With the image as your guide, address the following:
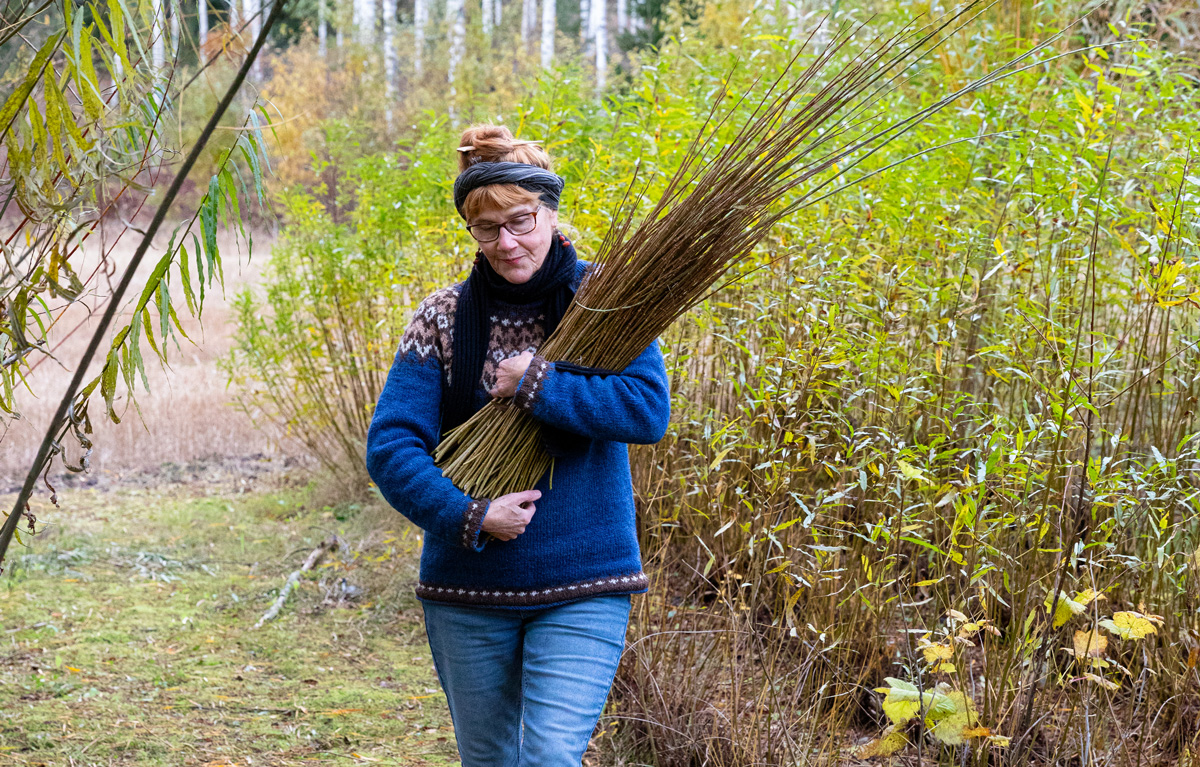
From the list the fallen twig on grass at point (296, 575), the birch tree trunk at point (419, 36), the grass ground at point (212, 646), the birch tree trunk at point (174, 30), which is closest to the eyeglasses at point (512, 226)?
the birch tree trunk at point (174, 30)

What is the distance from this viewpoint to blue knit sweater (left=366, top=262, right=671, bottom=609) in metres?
1.87

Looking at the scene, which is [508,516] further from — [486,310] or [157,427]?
[157,427]

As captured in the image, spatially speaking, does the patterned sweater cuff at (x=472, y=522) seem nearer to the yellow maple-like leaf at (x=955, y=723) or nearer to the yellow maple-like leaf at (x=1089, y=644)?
the yellow maple-like leaf at (x=955, y=723)

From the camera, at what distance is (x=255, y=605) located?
→ 4.71m

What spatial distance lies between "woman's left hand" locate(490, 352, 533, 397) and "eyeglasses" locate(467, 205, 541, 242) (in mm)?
236

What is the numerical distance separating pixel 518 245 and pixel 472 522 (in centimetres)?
53

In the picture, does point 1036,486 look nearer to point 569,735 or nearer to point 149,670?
point 569,735

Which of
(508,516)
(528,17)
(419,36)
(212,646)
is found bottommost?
(212,646)

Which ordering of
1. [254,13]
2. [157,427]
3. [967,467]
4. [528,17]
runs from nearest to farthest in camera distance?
[254,13] < [967,467] < [157,427] < [528,17]

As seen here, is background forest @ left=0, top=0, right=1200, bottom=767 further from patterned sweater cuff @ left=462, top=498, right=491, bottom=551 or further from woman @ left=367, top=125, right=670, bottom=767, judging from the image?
patterned sweater cuff @ left=462, top=498, right=491, bottom=551

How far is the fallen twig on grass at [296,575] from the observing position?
449 cm

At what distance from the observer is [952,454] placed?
2.68 meters

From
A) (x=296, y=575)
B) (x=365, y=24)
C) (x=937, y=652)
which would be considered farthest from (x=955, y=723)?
(x=365, y=24)

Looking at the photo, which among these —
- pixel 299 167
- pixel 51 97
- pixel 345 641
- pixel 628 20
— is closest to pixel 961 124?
pixel 51 97
